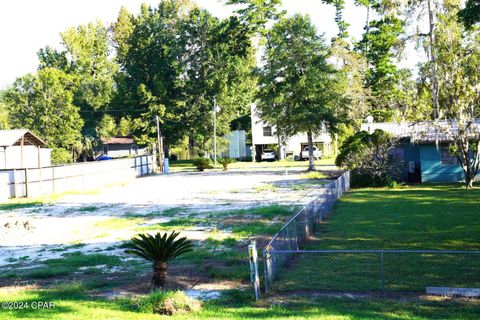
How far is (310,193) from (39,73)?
4830 cm

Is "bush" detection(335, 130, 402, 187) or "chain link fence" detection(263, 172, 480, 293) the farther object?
"bush" detection(335, 130, 402, 187)

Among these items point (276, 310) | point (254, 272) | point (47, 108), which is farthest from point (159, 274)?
point (47, 108)

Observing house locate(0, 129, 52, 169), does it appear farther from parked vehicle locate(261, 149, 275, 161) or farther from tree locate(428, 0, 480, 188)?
parked vehicle locate(261, 149, 275, 161)

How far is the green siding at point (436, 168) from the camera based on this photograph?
36969 millimetres

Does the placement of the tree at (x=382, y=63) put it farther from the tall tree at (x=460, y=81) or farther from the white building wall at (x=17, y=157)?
the white building wall at (x=17, y=157)

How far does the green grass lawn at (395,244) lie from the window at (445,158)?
29.5ft

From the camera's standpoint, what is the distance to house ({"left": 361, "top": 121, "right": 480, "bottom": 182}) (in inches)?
1437

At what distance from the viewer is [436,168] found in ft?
122

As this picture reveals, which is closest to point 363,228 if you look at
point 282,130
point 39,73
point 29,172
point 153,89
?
point 29,172

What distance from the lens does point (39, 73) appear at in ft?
222

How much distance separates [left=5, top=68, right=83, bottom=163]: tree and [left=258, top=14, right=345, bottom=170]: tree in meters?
29.5

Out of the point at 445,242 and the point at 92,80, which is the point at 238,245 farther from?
the point at 92,80

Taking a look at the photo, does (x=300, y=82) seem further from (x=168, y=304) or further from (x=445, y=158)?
(x=168, y=304)

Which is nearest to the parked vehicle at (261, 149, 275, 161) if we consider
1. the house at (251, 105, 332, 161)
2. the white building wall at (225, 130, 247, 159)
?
the house at (251, 105, 332, 161)
